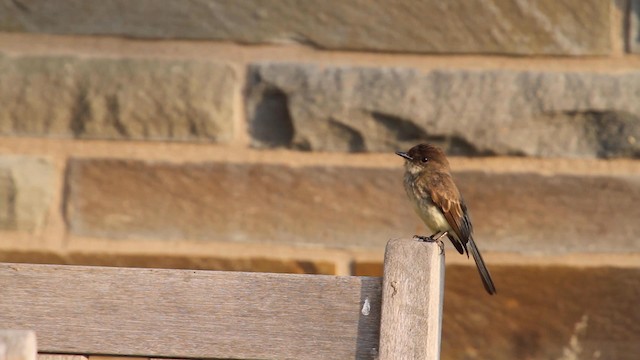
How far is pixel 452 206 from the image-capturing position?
12.4 feet

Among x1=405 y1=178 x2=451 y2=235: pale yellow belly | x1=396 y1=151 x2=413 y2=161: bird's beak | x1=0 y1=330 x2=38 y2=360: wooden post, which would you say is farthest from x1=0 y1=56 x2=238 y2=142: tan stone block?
x1=0 y1=330 x2=38 y2=360: wooden post

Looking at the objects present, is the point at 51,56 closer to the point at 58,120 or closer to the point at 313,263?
the point at 58,120

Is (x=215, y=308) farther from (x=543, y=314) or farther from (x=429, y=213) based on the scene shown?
(x=429, y=213)

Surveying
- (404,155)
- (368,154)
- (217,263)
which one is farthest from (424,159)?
(217,263)

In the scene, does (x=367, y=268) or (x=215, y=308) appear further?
(x=367, y=268)

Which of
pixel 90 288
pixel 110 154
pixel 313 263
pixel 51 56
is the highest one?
pixel 51 56

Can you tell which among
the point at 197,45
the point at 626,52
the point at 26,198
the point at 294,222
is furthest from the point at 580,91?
the point at 26,198

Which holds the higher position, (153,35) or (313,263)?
(153,35)

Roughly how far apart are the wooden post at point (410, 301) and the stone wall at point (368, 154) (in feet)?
4.36

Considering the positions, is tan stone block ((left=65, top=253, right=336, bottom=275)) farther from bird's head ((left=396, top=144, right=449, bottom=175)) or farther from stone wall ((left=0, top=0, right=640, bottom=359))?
bird's head ((left=396, top=144, right=449, bottom=175))

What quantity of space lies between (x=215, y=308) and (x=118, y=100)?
1483 millimetres

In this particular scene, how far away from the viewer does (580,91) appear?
336cm

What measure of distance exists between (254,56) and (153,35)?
0.31 m

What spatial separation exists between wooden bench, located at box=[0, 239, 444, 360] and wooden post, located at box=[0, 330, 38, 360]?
0.44m
